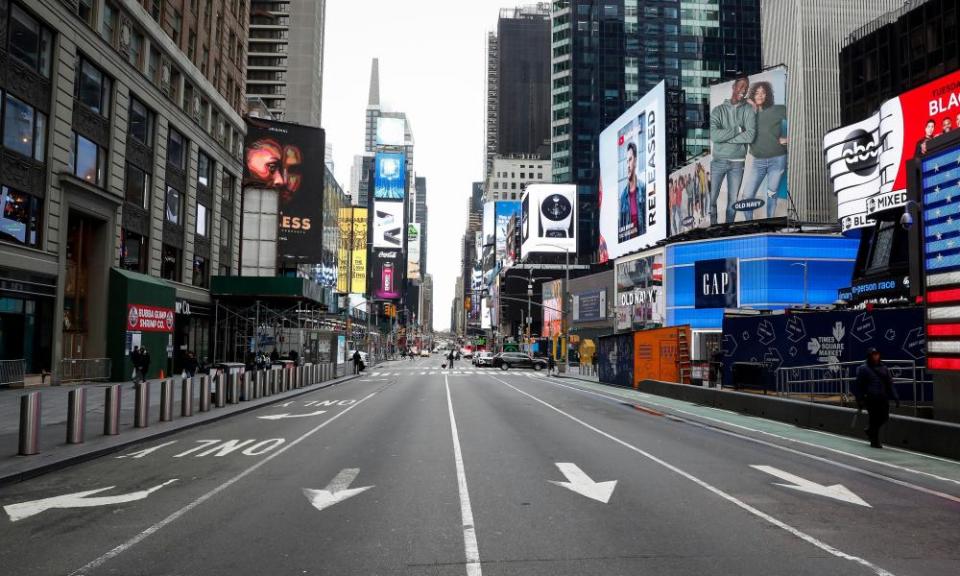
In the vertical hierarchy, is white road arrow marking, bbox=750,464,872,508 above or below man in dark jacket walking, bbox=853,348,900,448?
below

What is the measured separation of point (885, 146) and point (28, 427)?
123ft

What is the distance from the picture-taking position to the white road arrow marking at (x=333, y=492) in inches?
336

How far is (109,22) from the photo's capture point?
3500cm

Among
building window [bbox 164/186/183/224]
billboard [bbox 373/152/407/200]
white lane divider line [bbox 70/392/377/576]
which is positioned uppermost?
billboard [bbox 373/152/407/200]

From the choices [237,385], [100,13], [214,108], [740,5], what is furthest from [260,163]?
[740,5]

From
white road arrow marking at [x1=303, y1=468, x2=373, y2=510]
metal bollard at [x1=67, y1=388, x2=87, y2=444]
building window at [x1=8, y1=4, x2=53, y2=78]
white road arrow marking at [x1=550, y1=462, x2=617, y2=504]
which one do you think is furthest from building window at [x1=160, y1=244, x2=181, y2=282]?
white road arrow marking at [x1=550, y1=462, x2=617, y2=504]

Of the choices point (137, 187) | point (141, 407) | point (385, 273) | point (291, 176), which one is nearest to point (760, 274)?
point (291, 176)

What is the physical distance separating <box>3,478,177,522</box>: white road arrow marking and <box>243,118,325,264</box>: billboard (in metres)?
49.8

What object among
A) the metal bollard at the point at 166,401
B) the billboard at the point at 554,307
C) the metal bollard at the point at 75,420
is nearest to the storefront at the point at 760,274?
the billboard at the point at 554,307

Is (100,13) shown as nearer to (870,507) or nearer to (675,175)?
(870,507)

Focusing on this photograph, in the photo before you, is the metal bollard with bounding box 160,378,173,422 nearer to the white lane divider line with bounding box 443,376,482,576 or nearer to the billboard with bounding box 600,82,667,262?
the white lane divider line with bounding box 443,376,482,576

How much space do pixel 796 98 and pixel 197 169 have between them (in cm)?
10951

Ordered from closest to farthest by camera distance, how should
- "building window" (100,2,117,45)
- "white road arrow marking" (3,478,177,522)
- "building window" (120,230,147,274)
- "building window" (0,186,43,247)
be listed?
1. "white road arrow marking" (3,478,177,522)
2. "building window" (0,186,43,247)
3. "building window" (100,2,117,45)
4. "building window" (120,230,147,274)

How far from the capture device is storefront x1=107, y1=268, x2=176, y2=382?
3478 centimetres
